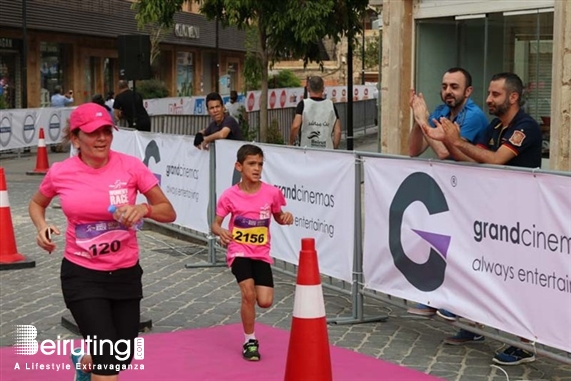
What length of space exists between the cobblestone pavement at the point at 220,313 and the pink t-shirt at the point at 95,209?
2.25 m

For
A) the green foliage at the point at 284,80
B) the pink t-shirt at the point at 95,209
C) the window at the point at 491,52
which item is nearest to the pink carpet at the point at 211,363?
the pink t-shirt at the point at 95,209

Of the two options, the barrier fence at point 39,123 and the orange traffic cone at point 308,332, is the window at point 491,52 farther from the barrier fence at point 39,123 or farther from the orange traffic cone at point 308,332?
the orange traffic cone at point 308,332

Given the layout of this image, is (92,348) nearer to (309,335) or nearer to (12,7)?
(309,335)

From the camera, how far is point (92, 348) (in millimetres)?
5152

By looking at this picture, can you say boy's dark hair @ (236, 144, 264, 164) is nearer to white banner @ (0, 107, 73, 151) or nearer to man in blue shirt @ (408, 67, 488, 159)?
man in blue shirt @ (408, 67, 488, 159)

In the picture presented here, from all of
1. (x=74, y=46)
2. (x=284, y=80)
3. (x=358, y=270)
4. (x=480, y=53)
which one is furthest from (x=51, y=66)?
(x=358, y=270)

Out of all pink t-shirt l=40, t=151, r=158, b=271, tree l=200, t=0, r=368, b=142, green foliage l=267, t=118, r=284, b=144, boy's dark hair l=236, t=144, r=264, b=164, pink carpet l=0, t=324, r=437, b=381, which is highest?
tree l=200, t=0, r=368, b=142

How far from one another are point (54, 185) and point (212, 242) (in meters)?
5.89

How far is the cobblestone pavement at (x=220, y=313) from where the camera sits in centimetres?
713

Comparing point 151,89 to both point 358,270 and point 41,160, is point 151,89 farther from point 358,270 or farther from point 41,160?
point 358,270

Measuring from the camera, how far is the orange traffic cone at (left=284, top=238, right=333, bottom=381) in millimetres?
5730

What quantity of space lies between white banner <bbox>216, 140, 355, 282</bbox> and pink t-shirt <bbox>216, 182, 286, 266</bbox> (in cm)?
116

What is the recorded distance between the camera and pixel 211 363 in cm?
719

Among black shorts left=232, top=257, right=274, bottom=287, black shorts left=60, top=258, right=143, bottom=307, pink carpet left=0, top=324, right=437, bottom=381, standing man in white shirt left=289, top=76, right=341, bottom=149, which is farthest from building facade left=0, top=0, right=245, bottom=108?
black shorts left=60, top=258, right=143, bottom=307
